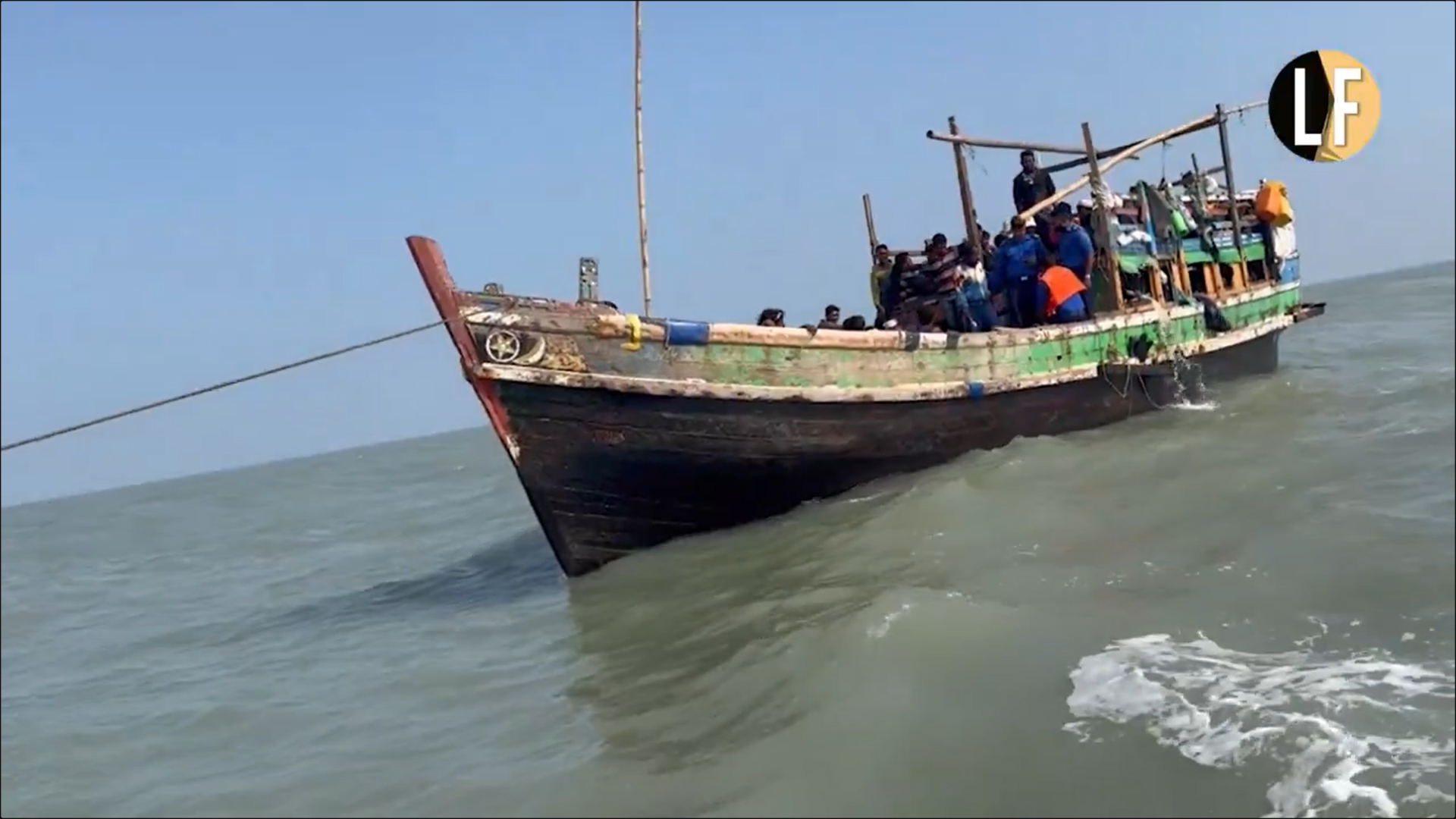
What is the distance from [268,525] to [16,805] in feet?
66.0

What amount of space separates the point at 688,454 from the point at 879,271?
5.34m

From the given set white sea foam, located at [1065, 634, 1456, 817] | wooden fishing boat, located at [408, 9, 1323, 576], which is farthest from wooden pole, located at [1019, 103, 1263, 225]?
white sea foam, located at [1065, 634, 1456, 817]

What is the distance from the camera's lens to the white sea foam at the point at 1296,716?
4070 mm

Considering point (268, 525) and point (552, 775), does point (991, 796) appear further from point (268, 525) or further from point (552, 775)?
point (268, 525)

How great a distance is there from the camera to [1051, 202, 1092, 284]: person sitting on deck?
1152 centimetres

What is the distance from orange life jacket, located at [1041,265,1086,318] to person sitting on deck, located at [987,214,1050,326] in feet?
0.55

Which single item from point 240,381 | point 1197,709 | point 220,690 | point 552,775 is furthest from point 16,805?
point 1197,709

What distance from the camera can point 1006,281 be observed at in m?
11.6

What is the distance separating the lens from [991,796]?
4.24 metres

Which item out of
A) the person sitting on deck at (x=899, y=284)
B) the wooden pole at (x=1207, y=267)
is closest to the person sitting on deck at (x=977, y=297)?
the person sitting on deck at (x=899, y=284)

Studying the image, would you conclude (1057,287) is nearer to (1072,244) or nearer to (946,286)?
(1072,244)

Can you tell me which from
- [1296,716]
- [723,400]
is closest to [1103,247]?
[723,400]

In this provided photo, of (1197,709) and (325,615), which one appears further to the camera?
(325,615)

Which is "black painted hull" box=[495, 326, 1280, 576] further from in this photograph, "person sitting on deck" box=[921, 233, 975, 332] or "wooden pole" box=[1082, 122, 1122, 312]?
"wooden pole" box=[1082, 122, 1122, 312]
